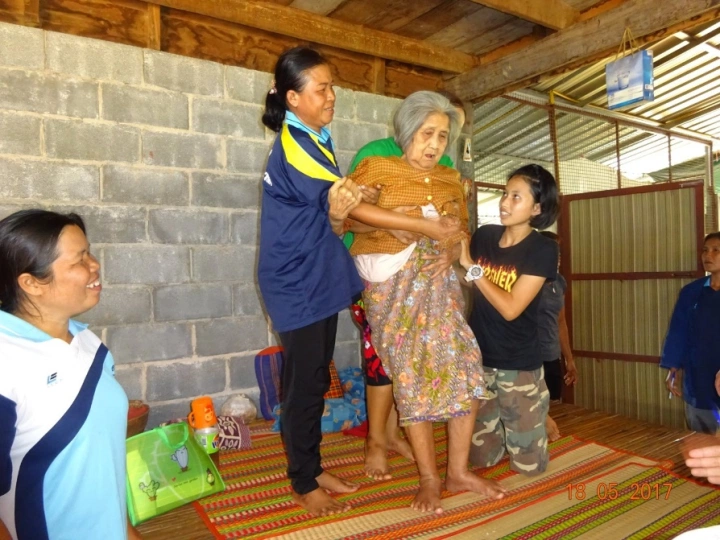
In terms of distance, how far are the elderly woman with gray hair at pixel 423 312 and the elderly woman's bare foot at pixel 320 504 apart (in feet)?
0.92

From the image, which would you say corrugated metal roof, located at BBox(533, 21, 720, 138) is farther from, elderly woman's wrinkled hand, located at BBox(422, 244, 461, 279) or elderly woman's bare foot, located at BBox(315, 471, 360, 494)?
elderly woman's bare foot, located at BBox(315, 471, 360, 494)

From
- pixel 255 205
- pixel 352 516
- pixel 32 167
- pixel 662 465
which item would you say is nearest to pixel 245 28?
pixel 255 205

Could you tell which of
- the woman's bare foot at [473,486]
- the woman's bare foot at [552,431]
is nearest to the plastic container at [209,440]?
the woman's bare foot at [473,486]

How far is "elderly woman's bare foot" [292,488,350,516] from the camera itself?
1984mm

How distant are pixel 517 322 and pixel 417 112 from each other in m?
1.00

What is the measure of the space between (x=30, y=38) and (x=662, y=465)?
12.1ft

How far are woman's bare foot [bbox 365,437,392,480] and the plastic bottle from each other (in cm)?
70

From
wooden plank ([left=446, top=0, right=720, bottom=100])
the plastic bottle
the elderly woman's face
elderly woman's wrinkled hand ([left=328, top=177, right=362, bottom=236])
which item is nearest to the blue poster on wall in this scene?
wooden plank ([left=446, top=0, right=720, bottom=100])

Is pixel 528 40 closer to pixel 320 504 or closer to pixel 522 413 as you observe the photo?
pixel 522 413

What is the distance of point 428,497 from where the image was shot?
1.99 meters

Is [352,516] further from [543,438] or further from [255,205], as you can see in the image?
[255,205]

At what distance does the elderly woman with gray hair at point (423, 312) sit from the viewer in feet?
6.66

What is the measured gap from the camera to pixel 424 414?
2.00m
